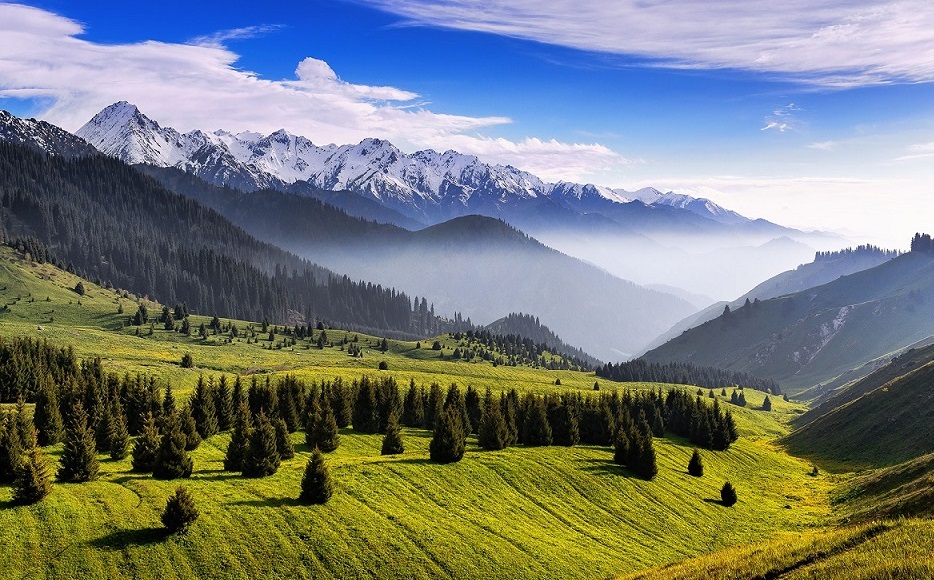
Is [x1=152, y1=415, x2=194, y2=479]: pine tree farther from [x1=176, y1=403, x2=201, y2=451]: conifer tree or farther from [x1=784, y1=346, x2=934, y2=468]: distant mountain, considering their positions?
[x1=784, y1=346, x2=934, y2=468]: distant mountain

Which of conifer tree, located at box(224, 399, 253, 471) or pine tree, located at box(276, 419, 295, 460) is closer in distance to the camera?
conifer tree, located at box(224, 399, 253, 471)

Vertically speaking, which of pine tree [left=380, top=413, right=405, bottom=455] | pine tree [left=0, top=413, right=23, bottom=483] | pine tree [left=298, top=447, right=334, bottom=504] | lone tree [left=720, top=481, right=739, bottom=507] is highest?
pine tree [left=0, top=413, right=23, bottom=483]

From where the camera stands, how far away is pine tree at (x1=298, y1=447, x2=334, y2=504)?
2099 inches

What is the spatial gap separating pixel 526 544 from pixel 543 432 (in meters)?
36.6

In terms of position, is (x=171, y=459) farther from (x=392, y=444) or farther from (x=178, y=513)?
(x=392, y=444)

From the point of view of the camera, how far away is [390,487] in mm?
61000

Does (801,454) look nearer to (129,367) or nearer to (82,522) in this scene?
(82,522)

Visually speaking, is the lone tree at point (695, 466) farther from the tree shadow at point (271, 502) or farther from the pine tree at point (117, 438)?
the pine tree at point (117, 438)

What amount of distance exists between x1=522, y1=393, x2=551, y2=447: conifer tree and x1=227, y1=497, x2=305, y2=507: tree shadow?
45.6 metres

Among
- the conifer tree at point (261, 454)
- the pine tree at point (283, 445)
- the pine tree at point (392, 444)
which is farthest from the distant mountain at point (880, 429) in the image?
the conifer tree at point (261, 454)

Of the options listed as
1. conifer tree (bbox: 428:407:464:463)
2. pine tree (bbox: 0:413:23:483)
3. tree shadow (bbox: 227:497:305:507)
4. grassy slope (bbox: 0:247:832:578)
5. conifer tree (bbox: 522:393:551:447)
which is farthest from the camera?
conifer tree (bbox: 522:393:551:447)

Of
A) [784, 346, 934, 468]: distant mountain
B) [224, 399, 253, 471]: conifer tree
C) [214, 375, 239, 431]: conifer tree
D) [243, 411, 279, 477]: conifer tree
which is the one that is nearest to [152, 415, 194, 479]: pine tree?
[224, 399, 253, 471]: conifer tree

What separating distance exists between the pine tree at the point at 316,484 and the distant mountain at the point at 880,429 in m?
106

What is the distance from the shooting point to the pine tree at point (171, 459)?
53938 mm
